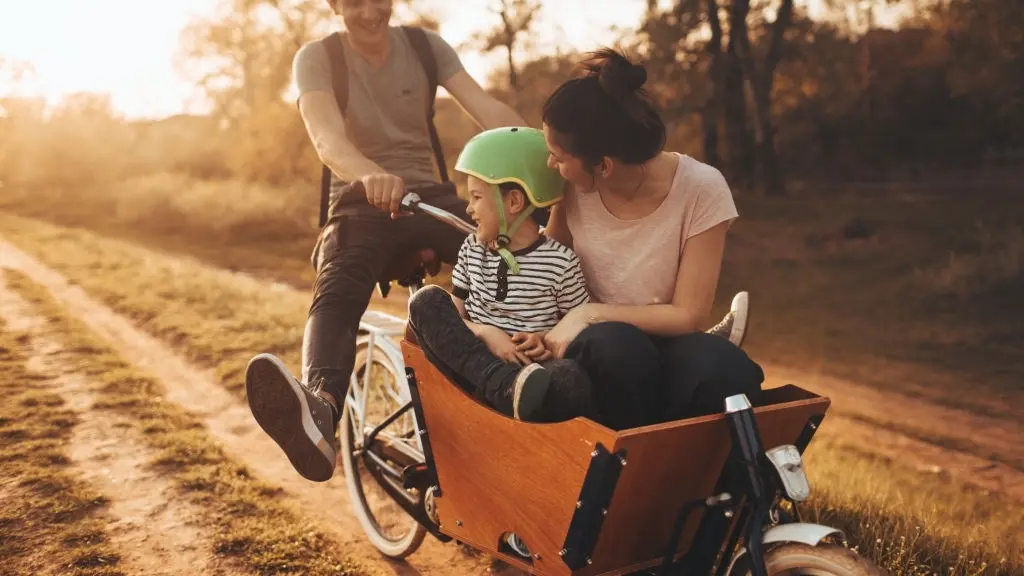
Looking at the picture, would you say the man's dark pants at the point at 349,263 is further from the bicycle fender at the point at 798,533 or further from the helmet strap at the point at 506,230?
the bicycle fender at the point at 798,533

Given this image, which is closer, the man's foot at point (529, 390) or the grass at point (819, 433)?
the man's foot at point (529, 390)

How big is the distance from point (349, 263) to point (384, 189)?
1.46ft

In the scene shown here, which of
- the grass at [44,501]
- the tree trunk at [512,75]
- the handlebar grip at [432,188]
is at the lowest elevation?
the grass at [44,501]

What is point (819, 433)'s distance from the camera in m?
6.32

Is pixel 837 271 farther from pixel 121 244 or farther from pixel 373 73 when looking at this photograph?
pixel 121 244

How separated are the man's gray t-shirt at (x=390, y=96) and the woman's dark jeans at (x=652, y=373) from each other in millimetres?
1618

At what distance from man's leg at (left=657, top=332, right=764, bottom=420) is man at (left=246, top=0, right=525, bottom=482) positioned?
1.13 metres

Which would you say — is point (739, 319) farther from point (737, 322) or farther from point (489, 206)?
point (489, 206)

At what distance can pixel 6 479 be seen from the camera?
4.61 metres

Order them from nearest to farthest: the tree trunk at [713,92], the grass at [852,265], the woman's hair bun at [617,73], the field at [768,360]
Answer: the woman's hair bun at [617,73], the field at [768,360], the grass at [852,265], the tree trunk at [713,92]

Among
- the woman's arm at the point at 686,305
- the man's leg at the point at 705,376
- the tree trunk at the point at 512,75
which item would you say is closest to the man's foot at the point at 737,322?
the woman's arm at the point at 686,305

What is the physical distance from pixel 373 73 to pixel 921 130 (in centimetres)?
1736

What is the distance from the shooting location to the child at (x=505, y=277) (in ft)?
7.89

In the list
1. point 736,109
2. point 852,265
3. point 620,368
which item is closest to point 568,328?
point 620,368
